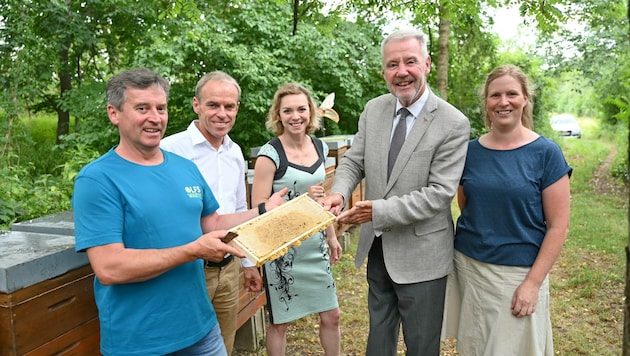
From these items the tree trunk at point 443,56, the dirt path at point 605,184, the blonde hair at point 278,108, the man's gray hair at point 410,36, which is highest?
the tree trunk at point 443,56

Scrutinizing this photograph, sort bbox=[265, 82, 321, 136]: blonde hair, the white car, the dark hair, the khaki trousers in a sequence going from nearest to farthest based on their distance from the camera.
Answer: the dark hair < the khaki trousers < bbox=[265, 82, 321, 136]: blonde hair < the white car

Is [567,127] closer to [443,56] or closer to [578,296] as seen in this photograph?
[443,56]

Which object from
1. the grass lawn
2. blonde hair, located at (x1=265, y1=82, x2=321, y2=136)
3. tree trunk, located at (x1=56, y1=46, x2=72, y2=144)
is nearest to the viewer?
blonde hair, located at (x1=265, y1=82, x2=321, y2=136)

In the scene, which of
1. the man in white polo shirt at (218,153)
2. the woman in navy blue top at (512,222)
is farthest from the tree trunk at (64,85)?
the woman in navy blue top at (512,222)

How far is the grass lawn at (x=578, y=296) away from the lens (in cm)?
374

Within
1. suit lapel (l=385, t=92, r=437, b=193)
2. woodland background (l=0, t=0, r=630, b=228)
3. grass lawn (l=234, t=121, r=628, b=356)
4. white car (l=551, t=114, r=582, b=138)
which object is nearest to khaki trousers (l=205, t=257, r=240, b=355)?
suit lapel (l=385, t=92, r=437, b=193)

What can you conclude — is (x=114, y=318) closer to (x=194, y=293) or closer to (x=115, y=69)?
(x=194, y=293)

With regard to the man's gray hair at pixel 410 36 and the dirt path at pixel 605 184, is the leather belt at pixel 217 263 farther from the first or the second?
the dirt path at pixel 605 184

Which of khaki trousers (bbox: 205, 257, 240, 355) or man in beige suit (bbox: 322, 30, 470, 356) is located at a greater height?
man in beige suit (bbox: 322, 30, 470, 356)

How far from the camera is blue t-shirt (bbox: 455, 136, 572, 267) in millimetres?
2137

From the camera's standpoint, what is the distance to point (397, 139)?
2.36m

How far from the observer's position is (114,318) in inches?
68.3

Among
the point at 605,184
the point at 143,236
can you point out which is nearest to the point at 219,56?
the point at 143,236

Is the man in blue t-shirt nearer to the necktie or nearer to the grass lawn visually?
the necktie
